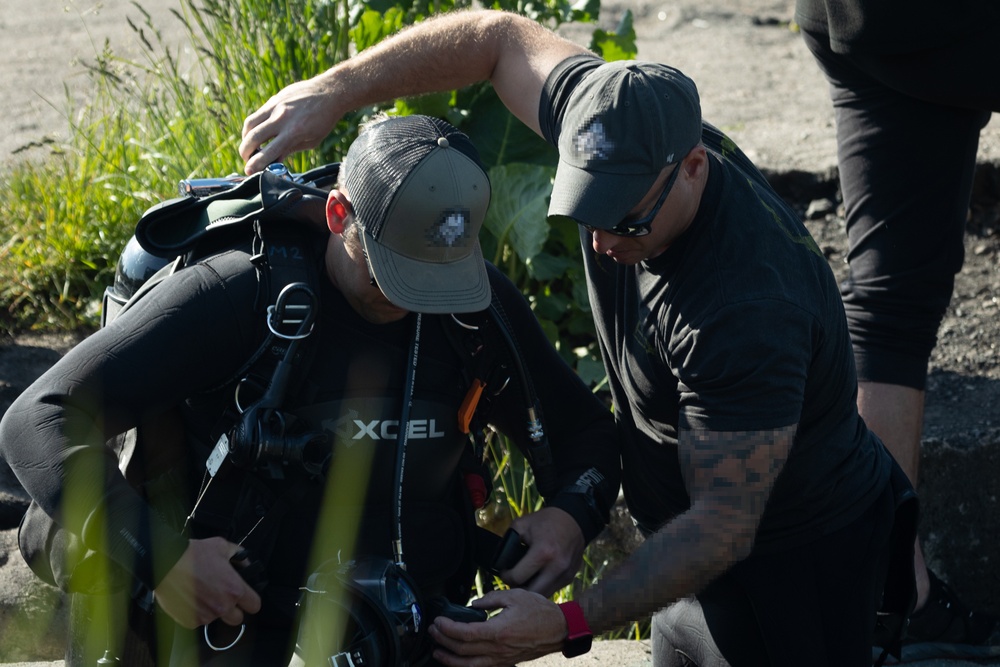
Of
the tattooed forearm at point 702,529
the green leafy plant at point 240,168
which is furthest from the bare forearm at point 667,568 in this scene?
the green leafy plant at point 240,168

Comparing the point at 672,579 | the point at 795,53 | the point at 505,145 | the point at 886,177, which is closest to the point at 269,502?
the point at 672,579

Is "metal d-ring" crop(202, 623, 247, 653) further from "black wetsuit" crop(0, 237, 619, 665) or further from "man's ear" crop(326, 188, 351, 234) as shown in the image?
"man's ear" crop(326, 188, 351, 234)

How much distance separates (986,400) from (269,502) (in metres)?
2.74

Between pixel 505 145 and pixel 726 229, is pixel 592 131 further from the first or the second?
pixel 505 145

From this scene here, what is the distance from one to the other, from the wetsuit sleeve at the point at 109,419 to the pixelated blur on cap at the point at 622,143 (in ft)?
2.46

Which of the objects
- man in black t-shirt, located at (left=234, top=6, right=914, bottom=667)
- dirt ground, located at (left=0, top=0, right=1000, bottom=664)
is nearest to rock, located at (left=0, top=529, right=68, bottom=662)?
dirt ground, located at (left=0, top=0, right=1000, bottom=664)

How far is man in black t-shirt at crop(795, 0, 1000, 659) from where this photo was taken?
10.3ft

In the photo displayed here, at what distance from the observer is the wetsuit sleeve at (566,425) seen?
2.74 metres

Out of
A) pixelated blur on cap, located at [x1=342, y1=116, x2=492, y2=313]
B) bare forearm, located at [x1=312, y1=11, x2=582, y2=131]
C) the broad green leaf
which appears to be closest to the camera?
pixelated blur on cap, located at [x1=342, y1=116, x2=492, y2=313]

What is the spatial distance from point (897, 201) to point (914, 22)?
543 mm

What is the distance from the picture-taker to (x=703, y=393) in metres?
2.32

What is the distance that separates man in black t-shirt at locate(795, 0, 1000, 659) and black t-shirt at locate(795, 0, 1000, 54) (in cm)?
3

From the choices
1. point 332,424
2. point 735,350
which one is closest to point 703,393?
point 735,350

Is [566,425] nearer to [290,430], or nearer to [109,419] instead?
[290,430]
